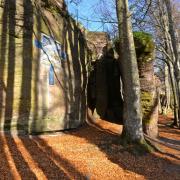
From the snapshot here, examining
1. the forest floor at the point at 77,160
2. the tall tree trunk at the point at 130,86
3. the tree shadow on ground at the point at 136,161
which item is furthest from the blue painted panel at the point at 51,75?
the tall tree trunk at the point at 130,86

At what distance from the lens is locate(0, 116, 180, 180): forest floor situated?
8.82 metres

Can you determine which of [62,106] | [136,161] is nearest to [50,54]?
[62,106]

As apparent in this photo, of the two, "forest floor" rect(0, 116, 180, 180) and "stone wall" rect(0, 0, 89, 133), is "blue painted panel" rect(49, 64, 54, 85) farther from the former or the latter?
"forest floor" rect(0, 116, 180, 180)

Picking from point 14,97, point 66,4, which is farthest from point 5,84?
point 66,4

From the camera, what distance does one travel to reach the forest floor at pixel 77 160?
882 centimetres

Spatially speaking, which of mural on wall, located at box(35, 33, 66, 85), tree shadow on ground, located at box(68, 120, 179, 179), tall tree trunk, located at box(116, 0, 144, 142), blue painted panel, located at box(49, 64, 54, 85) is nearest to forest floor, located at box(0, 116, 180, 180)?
tree shadow on ground, located at box(68, 120, 179, 179)

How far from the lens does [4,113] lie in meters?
12.1

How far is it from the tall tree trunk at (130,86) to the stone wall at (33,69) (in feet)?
8.86

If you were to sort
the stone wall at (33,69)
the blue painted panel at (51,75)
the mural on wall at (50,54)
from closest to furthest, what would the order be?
the stone wall at (33,69) < the mural on wall at (50,54) < the blue painted panel at (51,75)

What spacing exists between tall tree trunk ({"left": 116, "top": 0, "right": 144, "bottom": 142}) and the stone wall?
270 cm

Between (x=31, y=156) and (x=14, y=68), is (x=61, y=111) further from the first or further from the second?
(x=31, y=156)

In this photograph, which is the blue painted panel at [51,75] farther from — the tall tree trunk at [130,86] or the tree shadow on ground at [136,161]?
the tall tree trunk at [130,86]

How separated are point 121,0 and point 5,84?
16.2 feet

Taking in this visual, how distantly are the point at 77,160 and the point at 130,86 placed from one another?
11.4 feet
